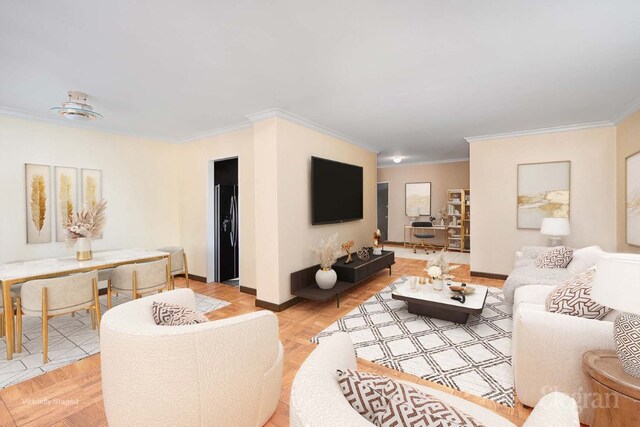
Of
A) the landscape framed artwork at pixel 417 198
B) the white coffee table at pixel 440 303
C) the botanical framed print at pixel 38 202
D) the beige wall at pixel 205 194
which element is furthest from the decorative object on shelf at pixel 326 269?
the landscape framed artwork at pixel 417 198

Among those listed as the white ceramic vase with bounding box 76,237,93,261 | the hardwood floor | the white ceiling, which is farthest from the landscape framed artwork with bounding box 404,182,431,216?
the white ceramic vase with bounding box 76,237,93,261

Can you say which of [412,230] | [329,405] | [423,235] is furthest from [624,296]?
[412,230]

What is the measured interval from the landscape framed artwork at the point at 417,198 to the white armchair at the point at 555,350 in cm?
686

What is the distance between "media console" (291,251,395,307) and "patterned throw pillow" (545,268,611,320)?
223 cm

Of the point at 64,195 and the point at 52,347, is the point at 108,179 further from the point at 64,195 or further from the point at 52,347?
the point at 52,347

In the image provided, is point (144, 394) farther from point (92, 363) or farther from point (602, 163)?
point (602, 163)

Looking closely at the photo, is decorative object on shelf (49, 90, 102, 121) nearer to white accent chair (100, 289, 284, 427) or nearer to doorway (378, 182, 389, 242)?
white accent chair (100, 289, 284, 427)

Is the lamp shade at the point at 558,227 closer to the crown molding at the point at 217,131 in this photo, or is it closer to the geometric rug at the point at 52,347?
the crown molding at the point at 217,131

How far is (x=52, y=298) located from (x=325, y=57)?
3.12m

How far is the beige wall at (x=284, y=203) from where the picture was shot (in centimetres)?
357

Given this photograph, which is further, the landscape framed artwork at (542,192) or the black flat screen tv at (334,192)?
the landscape framed artwork at (542,192)

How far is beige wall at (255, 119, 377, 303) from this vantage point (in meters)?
3.57

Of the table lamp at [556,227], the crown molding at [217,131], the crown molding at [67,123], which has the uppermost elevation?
the crown molding at [217,131]

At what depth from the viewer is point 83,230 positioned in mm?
3213
